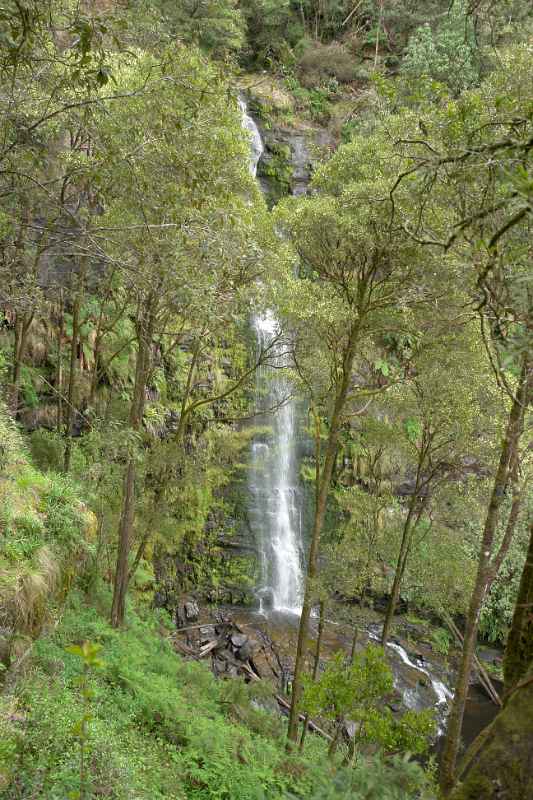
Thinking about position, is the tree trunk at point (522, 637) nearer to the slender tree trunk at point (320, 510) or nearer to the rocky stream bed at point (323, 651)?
the slender tree trunk at point (320, 510)

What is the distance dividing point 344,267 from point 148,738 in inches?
293

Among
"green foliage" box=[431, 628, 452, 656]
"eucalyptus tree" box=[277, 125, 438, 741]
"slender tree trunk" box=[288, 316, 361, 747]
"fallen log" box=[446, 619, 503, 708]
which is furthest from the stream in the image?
"fallen log" box=[446, 619, 503, 708]

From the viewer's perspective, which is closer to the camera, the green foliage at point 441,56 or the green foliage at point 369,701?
the green foliage at point 369,701

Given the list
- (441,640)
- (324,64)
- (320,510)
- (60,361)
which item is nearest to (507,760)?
(320,510)

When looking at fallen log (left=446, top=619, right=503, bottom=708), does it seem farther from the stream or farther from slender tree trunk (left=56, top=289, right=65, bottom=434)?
slender tree trunk (left=56, top=289, right=65, bottom=434)

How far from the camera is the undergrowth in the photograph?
4.28 m

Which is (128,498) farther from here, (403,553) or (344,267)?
(403,553)

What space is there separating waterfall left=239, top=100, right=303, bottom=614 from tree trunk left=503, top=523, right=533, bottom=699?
1416 centimetres

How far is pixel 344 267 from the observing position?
32.4 ft

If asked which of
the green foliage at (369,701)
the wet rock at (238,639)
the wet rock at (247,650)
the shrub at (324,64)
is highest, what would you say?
the shrub at (324,64)

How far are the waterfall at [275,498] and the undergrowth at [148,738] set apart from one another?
274 inches

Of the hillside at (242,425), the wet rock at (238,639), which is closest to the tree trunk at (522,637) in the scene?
the hillside at (242,425)

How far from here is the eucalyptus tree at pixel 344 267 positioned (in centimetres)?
873

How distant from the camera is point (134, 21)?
6.44 m
